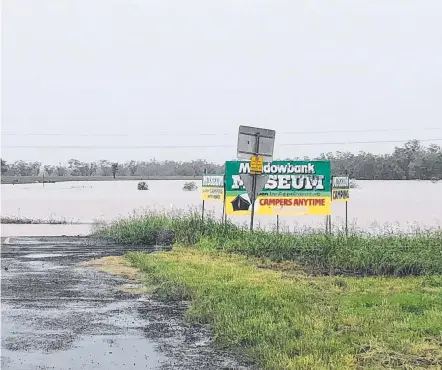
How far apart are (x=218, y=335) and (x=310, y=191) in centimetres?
1175

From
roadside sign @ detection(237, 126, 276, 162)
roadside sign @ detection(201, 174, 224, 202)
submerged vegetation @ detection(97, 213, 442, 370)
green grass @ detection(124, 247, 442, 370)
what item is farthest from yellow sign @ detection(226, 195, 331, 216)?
green grass @ detection(124, 247, 442, 370)

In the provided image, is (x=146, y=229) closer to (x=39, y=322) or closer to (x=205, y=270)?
(x=205, y=270)

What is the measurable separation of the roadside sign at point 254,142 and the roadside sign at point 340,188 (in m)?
2.82

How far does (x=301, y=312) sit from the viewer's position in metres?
7.84

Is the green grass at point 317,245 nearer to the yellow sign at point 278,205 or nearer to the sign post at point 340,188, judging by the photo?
the yellow sign at point 278,205

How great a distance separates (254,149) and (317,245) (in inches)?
153

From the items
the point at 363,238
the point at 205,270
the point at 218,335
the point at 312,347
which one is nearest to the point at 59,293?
the point at 205,270

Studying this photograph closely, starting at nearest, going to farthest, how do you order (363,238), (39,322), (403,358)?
(403,358), (39,322), (363,238)

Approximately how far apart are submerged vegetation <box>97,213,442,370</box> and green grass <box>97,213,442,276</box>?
2cm

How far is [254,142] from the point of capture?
1622cm

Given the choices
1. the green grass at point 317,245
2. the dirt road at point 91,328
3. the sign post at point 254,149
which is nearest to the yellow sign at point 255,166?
the sign post at point 254,149

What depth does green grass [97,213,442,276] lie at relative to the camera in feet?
38.1

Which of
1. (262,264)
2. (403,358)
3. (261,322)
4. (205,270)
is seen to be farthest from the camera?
(262,264)

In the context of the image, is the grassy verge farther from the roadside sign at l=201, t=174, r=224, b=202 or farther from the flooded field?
the roadside sign at l=201, t=174, r=224, b=202
